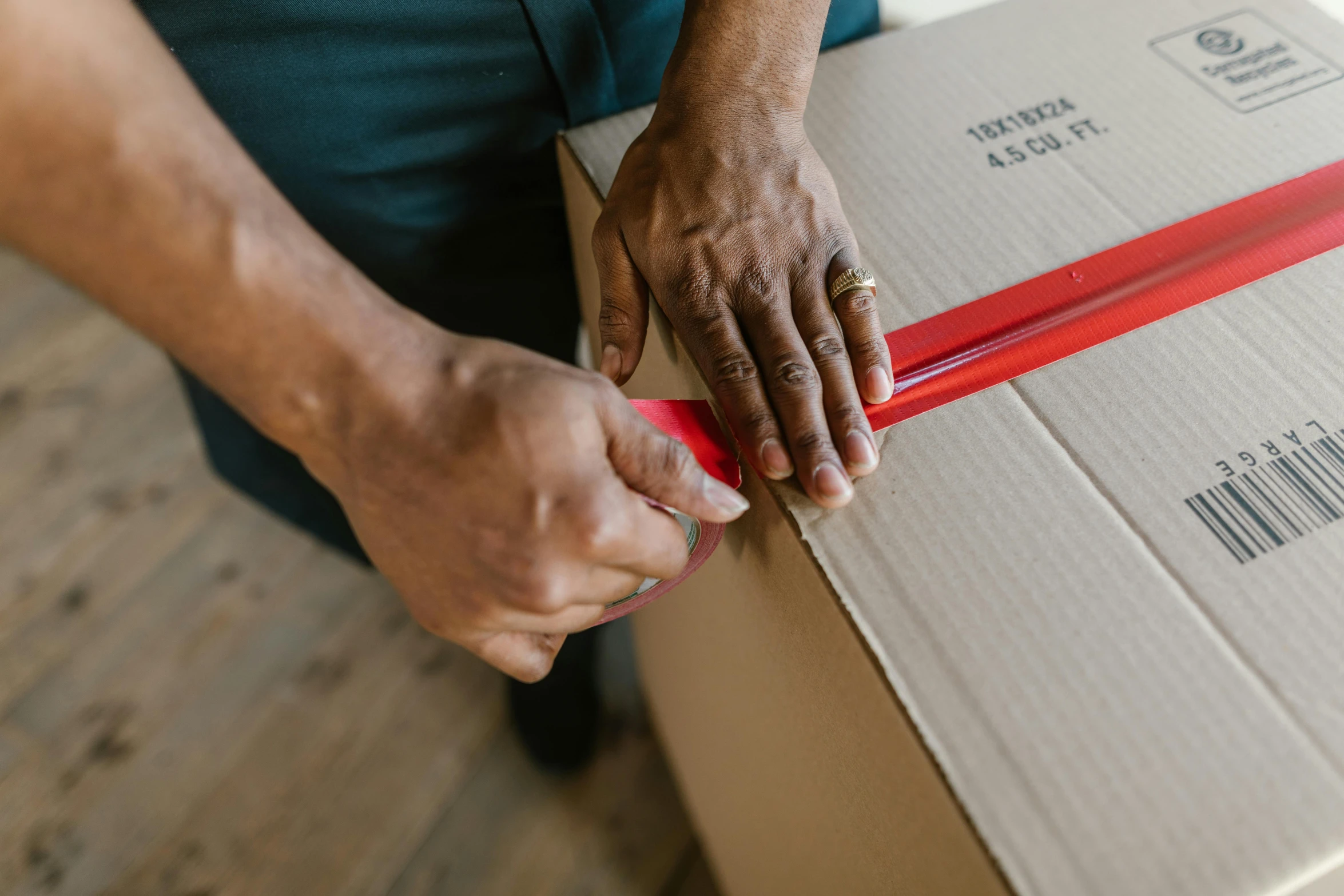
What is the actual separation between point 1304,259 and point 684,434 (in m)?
0.41

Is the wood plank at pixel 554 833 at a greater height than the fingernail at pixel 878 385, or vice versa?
the fingernail at pixel 878 385

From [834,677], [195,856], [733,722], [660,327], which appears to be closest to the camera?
[834,677]

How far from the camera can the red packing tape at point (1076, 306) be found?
1.64 ft

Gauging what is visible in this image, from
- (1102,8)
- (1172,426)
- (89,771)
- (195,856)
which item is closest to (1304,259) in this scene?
(1172,426)

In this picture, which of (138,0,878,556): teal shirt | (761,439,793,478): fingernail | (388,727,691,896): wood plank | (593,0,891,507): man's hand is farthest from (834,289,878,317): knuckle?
(388,727,691,896): wood plank

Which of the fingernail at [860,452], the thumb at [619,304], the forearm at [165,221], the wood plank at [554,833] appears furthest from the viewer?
the wood plank at [554,833]

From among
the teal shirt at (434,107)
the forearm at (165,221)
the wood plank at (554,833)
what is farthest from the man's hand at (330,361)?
the wood plank at (554,833)

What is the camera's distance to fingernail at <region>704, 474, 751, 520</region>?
0.45m

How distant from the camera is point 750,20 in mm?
611

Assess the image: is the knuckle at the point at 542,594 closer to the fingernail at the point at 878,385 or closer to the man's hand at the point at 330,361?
the man's hand at the point at 330,361

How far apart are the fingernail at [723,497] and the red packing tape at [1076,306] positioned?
0.14ft

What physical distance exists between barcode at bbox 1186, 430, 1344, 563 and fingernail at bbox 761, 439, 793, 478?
0.21 metres

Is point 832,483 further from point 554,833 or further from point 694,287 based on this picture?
point 554,833

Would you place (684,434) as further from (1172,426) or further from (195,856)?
(195,856)
